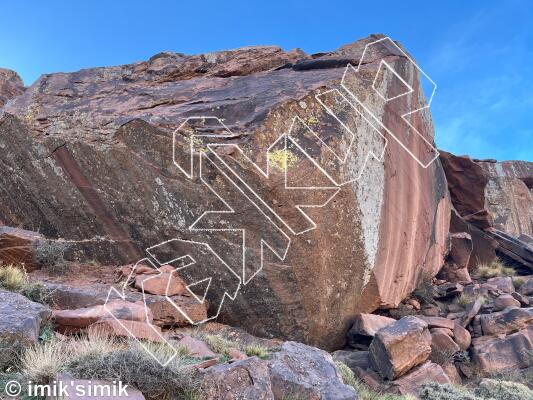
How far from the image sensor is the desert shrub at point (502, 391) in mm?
8117

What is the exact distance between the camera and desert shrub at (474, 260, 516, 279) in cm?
1565

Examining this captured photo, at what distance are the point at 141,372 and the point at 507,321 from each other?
9.11m

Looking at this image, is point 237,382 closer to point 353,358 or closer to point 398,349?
point 398,349

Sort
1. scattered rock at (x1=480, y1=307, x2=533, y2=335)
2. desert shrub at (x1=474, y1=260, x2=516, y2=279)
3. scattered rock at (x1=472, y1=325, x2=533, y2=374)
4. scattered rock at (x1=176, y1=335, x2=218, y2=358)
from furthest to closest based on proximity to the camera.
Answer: desert shrub at (x1=474, y1=260, x2=516, y2=279) → scattered rock at (x1=480, y1=307, x2=533, y2=335) → scattered rock at (x1=472, y1=325, x2=533, y2=374) → scattered rock at (x1=176, y1=335, x2=218, y2=358)

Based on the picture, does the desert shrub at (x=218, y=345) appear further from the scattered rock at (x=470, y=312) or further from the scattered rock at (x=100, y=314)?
the scattered rock at (x=470, y=312)

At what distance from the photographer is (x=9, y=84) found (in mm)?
19031

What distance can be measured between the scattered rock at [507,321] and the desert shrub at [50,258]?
9.01m

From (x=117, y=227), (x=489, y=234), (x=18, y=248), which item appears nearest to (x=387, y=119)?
(x=117, y=227)

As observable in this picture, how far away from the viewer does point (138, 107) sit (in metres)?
10.7

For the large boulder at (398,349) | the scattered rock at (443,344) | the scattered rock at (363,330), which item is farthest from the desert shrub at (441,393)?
the scattered rock at (443,344)

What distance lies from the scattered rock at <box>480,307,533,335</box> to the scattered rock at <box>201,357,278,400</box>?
7.57 metres

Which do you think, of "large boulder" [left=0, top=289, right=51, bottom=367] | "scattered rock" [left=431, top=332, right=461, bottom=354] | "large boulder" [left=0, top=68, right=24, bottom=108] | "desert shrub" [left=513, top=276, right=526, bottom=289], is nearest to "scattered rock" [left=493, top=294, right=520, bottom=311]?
"scattered rock" [left=431, top=332, right=461, bottom=354]

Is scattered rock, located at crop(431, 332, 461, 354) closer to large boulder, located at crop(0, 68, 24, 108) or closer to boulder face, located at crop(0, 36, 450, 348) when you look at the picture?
boulder face, located at crop(0, 36, 450, 348)

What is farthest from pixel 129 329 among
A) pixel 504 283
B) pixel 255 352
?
pixel 504 283
